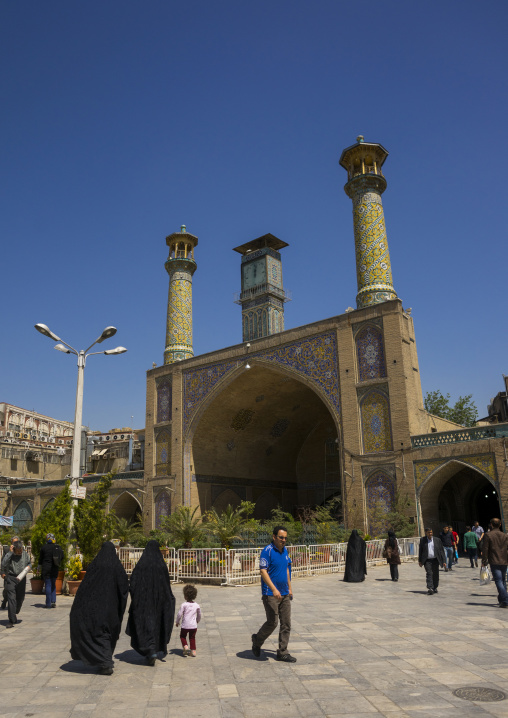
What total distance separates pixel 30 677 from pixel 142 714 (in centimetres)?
140

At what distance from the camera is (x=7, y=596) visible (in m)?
7.02

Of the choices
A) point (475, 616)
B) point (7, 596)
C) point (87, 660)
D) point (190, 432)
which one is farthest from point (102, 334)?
point (190, 432)

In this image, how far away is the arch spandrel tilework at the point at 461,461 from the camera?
1627cm

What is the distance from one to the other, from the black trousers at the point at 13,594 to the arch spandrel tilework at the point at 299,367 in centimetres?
1409

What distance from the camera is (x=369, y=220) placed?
845 inches

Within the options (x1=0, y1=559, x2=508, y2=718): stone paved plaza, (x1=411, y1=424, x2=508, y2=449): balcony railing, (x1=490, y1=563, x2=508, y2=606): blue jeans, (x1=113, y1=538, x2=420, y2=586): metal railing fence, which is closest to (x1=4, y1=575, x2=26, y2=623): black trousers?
(x1=0, y1=559, x2=508, y2=718): stone paved plaza

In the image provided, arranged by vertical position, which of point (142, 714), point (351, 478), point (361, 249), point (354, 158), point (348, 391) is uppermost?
point (354, 158)

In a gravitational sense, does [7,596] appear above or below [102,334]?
below

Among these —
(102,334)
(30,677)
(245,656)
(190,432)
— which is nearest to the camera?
(30,677)

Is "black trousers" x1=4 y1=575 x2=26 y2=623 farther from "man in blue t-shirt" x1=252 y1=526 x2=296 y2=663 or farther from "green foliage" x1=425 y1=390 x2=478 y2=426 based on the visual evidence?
"green foliage" x1=425 y1=390 x2=478 y2=426

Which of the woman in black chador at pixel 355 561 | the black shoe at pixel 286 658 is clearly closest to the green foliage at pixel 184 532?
the woman in black chador at pixel 355 561

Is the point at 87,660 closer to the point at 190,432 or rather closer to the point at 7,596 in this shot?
the point at 7,596

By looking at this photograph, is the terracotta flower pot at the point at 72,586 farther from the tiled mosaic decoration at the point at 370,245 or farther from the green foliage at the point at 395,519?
the tiled mosaic decoration at the point at 370,245

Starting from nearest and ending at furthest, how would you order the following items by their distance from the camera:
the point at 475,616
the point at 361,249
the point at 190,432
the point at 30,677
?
1. the point at 30,677
2. the point at 475,616
3. the point at 361,249
4. the point at 190,432
